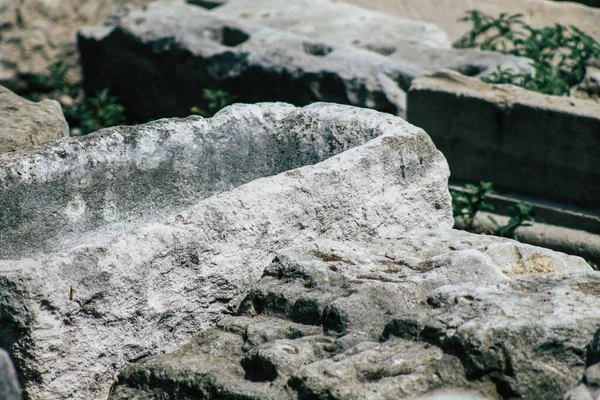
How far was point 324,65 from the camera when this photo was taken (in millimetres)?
5191

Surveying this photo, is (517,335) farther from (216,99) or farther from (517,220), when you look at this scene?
(216,99)

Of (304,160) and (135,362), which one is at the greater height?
(304,160)

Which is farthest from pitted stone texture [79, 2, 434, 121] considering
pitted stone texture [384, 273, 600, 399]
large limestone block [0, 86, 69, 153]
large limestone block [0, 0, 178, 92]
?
pitted stone texture [384, 273, 600, 399]

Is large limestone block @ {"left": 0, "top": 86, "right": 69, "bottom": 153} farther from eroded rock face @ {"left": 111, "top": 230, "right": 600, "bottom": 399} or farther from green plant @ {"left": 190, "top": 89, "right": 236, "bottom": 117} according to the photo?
green plant @ {"left": 190, "top": 89, "right": 236, "bottom": 117}

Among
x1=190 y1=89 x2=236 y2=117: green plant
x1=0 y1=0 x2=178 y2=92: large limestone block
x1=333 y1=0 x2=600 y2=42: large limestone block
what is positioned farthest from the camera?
x1=333 y1=0 x2=600 y2=42: large limestone block

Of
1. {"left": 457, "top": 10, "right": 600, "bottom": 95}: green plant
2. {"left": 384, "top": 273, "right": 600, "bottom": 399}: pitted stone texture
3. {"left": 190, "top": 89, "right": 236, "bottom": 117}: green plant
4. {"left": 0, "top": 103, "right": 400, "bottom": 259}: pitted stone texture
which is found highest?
{"left": 384, "top": 273, "right": 600, "bottom": 399}: pitted stone texture

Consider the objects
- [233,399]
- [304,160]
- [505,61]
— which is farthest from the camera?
[505,61]

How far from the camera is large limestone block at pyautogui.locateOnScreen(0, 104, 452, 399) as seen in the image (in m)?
2.27

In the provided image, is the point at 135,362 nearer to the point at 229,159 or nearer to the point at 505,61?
the point at 229,159

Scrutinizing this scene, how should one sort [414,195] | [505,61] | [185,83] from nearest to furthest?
[414,195] < [505,61] < [185,83]

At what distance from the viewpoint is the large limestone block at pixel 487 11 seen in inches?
284

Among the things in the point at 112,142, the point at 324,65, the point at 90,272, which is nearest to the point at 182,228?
the point at 90,272

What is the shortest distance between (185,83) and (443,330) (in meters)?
4.27

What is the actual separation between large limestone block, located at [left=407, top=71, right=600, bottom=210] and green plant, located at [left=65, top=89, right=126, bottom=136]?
2.59 metres
